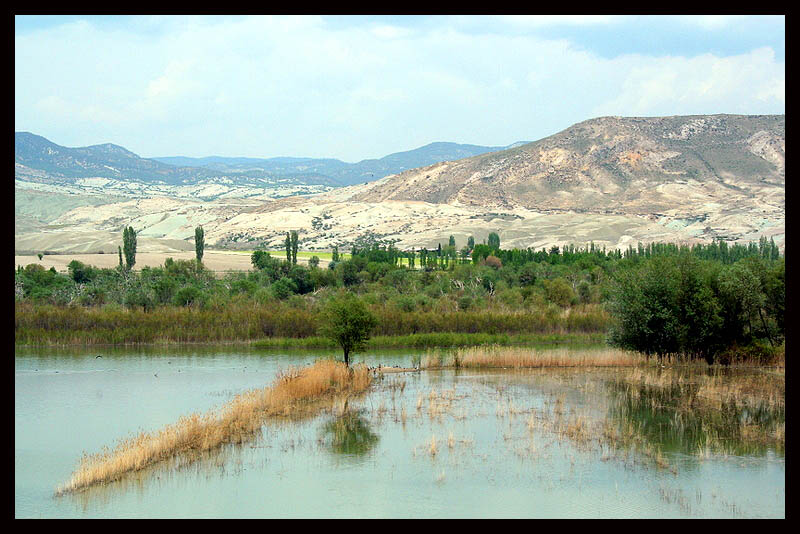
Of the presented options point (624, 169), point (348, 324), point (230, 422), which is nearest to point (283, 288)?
point (348, 324)

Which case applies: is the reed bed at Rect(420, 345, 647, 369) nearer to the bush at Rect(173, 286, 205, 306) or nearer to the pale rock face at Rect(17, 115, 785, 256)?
the bush at Rect(173, 286, 205, 306)

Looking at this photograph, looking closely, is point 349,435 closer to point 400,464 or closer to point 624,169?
point 400,464

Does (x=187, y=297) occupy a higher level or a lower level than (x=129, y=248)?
lower

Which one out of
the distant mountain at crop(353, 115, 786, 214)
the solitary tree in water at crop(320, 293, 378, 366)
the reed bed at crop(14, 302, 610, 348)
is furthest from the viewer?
the distant mountain at crop(353, 115, 786, 214)

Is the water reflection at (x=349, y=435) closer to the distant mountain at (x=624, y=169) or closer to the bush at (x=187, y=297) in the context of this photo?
the bush at (x=187, y=297)

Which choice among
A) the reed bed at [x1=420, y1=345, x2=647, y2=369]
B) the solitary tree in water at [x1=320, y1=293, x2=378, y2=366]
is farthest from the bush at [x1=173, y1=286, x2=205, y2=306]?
the reed bed at [x1=420, y1=345, x2=647, y2=369]

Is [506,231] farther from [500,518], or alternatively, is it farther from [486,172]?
[500,518]
